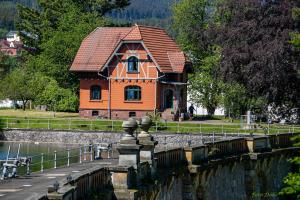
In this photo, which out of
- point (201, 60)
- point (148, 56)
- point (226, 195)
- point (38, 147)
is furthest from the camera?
point (201, 60)

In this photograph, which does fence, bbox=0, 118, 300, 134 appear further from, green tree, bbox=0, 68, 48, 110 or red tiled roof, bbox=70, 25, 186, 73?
green tree, bbox=0, 68, 48, 110

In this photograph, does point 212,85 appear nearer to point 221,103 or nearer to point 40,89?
point 221,103

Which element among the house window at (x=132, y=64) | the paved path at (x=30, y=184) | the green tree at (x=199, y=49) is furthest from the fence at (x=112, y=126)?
the paved path at (x=30, y=184)

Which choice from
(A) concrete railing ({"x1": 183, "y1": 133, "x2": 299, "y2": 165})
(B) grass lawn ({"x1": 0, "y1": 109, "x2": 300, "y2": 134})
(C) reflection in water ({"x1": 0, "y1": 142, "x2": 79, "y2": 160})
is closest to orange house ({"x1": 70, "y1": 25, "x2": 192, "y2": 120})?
(B) grass lawn ({"x1": 0, "y1": 109, "x2": 300, "y2": 134})

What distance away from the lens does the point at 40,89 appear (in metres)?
82.4

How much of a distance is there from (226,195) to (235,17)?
27498 mm

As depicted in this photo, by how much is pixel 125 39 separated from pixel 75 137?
11729mm

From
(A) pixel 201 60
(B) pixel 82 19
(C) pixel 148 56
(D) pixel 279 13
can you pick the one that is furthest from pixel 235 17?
(B) pixel 82 19

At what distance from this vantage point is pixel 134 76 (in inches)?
2709

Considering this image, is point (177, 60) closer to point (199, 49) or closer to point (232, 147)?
point (199, 49)

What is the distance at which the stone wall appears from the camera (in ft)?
184

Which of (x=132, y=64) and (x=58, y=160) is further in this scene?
(x=132, y=64)

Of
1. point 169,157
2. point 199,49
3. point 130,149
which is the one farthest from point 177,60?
point 130,149

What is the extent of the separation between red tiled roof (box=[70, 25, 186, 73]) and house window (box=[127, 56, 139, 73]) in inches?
67.0
